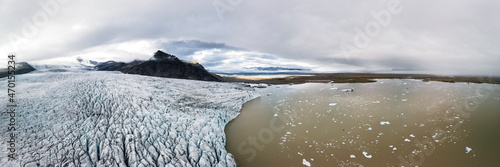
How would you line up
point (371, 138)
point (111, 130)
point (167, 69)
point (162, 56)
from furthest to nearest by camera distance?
point (162, 56), point (167, 69), point (371, 138), point (111, 130)

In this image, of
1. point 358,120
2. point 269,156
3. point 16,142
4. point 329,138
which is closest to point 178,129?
point 269,156

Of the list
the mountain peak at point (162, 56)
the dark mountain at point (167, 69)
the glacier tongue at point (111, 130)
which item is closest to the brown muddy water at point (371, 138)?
the glacier tongue at point (111, 130)

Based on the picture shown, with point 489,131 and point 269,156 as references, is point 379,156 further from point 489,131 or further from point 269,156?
point 489,131

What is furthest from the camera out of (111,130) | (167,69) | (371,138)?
(167,69)

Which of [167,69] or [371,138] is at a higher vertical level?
[167,69]

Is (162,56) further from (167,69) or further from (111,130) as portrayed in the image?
(111,130)

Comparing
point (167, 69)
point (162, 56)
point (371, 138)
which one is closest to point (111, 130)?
point (371, 138)

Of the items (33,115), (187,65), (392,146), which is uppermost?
(187,65)

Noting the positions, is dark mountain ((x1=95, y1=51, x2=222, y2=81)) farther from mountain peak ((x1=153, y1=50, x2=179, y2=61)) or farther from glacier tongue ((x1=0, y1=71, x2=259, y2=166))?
glacier tongue ((x1=0, y1=71, x2=259, y2=166))
